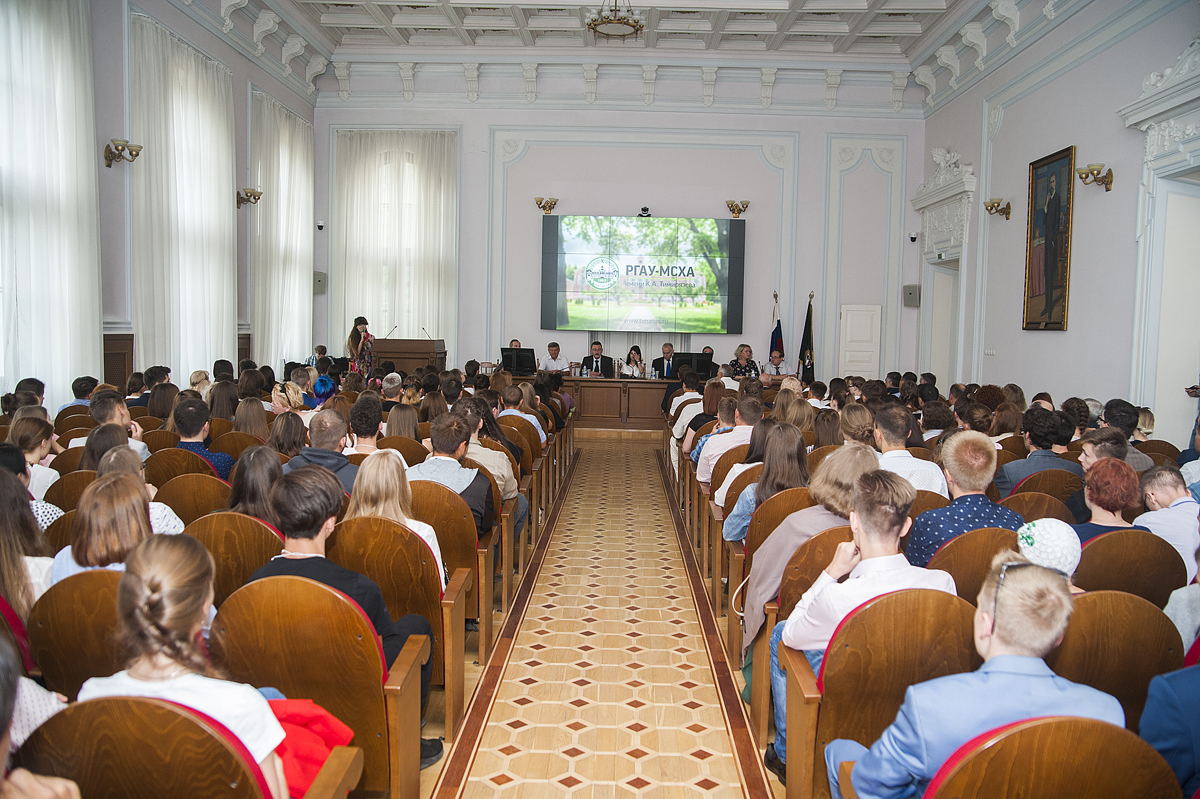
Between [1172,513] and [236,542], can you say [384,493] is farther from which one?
[1172,513]

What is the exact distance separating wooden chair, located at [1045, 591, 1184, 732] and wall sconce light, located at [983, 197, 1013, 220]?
866cm

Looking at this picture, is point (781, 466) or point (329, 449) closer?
point (781, 466)

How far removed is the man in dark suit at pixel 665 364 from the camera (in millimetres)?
12094

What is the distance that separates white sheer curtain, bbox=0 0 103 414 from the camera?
632 cm

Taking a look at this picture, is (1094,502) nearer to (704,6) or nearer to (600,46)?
(704,6)

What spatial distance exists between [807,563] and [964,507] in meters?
0.65

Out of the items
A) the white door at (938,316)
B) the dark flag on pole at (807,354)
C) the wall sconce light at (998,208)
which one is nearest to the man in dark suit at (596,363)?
the dark flag on pole at (807,354)

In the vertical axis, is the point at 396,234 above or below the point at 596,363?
above

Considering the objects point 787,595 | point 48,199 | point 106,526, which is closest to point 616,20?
point 48,199

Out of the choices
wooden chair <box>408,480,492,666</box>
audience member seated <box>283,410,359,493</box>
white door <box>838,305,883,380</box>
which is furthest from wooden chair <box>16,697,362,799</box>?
white door <box>838,305,883,380</box>

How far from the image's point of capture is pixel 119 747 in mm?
1270

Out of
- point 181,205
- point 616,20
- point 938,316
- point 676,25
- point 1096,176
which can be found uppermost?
point 676,25

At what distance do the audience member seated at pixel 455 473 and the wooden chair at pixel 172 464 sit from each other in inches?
40.1

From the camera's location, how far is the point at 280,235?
450 inches
